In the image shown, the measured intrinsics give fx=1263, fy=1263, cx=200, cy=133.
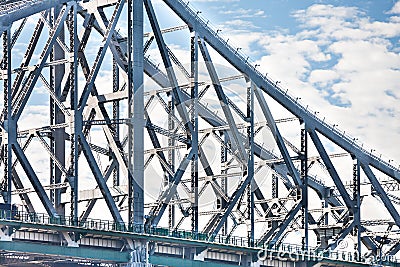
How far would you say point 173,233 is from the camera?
12781 centimetres

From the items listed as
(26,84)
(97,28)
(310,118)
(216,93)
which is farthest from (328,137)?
(26,84)

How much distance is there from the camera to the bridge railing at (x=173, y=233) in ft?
371

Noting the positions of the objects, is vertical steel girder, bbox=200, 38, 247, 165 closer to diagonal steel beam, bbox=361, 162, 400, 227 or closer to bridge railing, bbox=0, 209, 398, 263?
bridge railing, bbox=0, 209, 398, 263

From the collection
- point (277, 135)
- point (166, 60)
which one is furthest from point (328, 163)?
point (166, 60)

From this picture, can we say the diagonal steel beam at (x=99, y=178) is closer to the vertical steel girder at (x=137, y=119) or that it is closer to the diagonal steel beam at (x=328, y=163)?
the vertical steel girder at (x=137, y=119)

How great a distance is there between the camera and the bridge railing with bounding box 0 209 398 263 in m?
113

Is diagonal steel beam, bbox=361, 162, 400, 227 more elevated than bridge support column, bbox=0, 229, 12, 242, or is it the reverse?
diagonal steel beam, bbox=361, 162, 400, 227

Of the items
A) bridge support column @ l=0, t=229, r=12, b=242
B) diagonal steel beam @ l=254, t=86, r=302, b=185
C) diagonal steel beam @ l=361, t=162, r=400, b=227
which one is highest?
diagonal steel beam @ l=254, t=86, r=302, b=185

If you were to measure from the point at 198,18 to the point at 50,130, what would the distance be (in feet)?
72.9

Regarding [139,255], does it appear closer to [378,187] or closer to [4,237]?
[4,237]

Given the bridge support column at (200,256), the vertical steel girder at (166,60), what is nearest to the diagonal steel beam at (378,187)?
the vertical steel girder at (166,60)

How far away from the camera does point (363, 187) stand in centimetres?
16612

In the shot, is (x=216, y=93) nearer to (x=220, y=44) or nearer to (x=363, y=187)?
(x=220, y=44)

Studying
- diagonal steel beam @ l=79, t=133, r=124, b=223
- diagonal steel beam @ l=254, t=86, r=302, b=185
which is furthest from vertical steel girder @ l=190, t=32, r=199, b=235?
diagonal steel beam @ l=254, t=86, r=302, b=185
